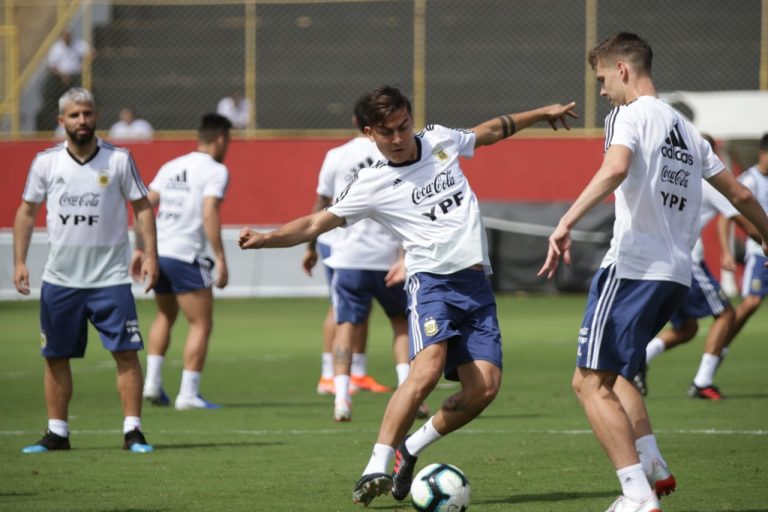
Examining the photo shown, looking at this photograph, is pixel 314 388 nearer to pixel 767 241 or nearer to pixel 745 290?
pixel 745 290

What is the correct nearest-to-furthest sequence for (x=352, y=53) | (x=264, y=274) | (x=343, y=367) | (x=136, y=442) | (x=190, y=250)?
1. (x=136, y=442)
2. (x=343, y=367)
3. (x=190, y=250)
4. (x=264, y=274)
5. (x=352, y=53)

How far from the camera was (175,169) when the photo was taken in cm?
1245

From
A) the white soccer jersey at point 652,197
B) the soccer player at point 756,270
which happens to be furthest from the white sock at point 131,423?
the soccer player at point 756,270

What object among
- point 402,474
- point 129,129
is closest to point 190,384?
point 402,474

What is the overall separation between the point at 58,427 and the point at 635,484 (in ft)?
14.4

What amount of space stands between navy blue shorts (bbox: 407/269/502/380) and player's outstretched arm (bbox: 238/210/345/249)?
1.97ft

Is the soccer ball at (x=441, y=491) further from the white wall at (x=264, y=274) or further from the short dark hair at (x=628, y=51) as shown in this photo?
the white wall at (x=264, y=274)

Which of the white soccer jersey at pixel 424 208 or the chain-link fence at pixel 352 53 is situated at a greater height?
the chain-link fence at pixel 352 53

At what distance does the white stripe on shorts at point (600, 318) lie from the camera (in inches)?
256

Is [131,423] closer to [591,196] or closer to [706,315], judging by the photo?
[591,196]

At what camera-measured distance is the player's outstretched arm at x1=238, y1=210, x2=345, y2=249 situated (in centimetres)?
691

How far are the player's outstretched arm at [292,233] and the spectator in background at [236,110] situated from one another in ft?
70.9

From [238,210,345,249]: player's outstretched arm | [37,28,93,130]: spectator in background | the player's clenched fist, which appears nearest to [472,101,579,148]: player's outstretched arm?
[238,210,345,249]: player's outstretched arm

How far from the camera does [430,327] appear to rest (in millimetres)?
7328
